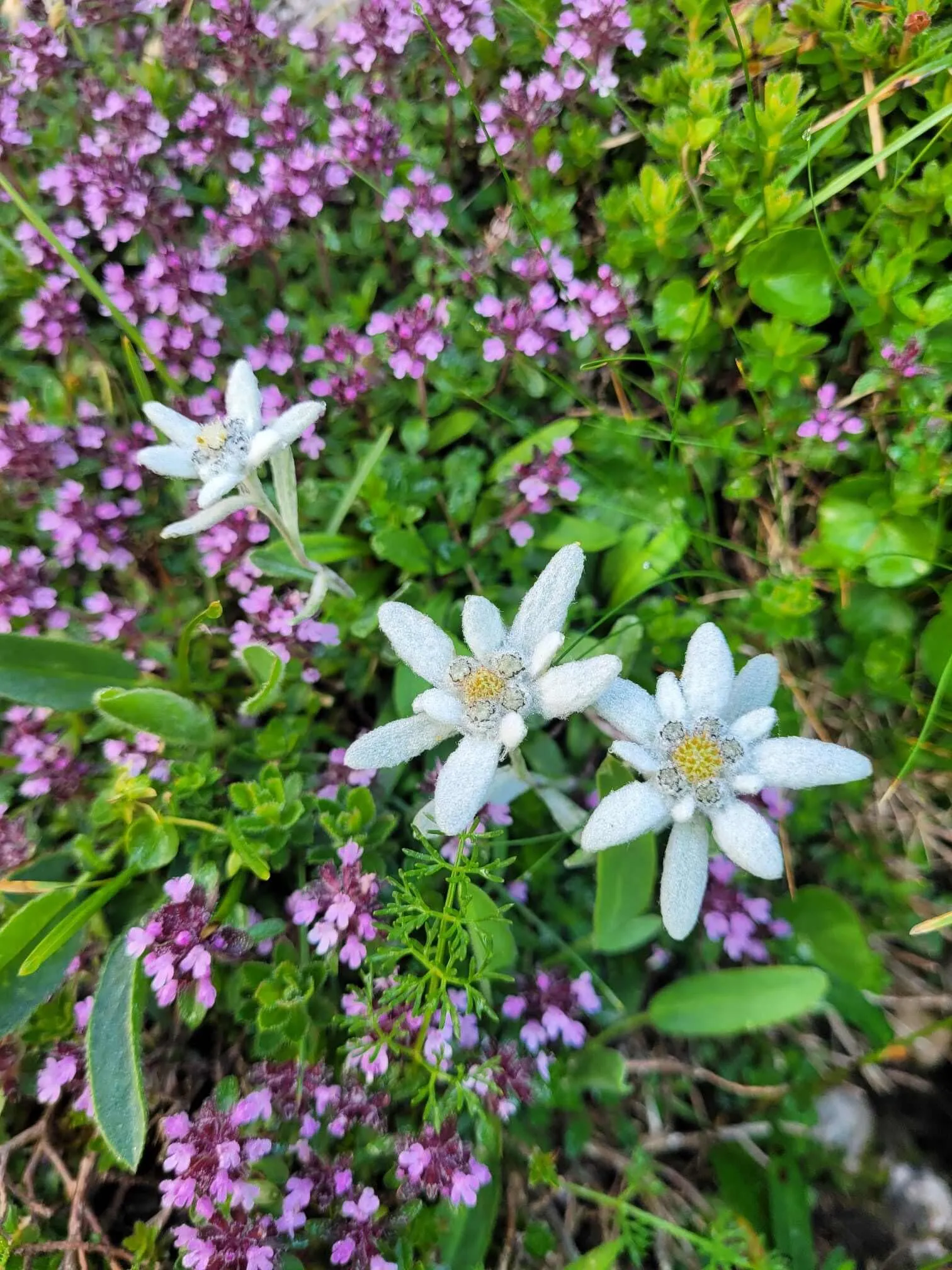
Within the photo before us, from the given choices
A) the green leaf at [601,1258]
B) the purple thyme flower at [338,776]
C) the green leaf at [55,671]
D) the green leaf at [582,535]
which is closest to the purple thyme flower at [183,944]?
the purple thyme flower at [338,776]

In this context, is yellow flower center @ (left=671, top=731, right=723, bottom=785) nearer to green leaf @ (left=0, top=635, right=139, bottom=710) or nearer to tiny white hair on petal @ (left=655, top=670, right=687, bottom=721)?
tiny white hair on petal @ (left=655, top=670, right=687, bottom=721)

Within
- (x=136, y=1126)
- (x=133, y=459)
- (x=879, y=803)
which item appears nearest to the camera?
(x=136, y=1126)

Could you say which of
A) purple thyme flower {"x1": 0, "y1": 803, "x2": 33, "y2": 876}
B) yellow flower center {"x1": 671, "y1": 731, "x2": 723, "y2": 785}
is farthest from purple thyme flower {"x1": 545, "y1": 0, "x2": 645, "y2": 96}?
purple thyme flower {"x1": 0, "y1": 803, "x2": 33, "y2": 876}

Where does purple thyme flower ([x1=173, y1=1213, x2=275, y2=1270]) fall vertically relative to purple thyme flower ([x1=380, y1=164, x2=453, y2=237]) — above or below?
below

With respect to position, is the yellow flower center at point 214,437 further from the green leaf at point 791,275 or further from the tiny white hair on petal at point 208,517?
the green leaf at point 791,275

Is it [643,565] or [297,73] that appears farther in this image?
[297,73]

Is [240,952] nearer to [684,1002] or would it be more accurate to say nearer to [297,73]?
[684,1002]

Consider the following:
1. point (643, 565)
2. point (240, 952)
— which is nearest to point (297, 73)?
point (643, 565)
